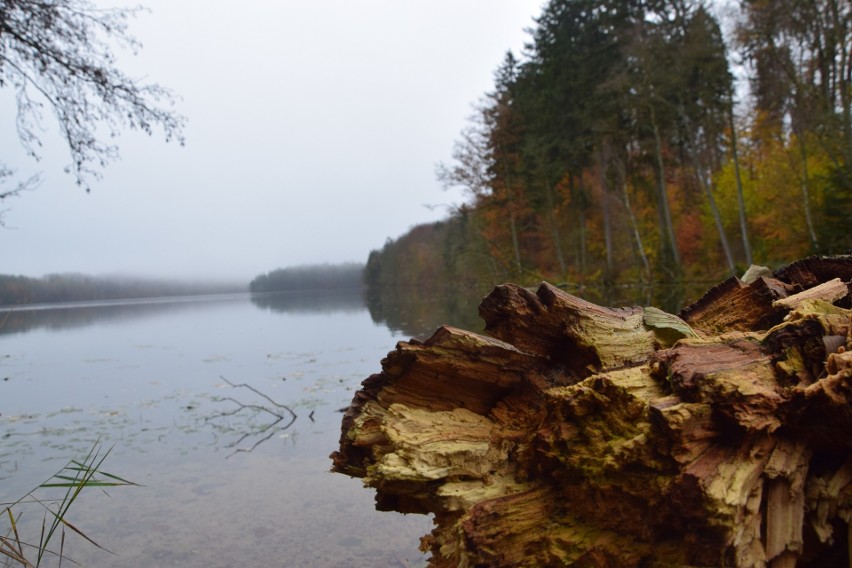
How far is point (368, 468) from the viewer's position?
2205 mm

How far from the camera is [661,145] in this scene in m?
24.5

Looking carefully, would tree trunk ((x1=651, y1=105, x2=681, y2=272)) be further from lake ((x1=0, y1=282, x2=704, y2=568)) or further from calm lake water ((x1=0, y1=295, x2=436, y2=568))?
lake ((x1=0, y1=282, x2=704, y2=568))

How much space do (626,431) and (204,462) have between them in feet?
13.2

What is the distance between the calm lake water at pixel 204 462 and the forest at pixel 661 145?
46.5 feet

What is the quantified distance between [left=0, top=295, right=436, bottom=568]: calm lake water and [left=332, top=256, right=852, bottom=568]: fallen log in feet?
3.30

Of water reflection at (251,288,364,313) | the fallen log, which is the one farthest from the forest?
the fallen log

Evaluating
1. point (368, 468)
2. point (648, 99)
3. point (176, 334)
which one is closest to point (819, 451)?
point (368, 468)

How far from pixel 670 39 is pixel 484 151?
9.77m

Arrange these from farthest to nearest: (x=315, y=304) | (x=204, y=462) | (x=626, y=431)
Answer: (x=315, y=304) < (x=204, y=462) < (x=626, y=431)

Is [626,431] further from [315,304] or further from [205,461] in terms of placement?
[315,304]

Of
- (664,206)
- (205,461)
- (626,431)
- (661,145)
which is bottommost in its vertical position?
(205,461)

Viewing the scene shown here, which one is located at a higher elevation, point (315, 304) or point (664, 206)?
point (664, 206)

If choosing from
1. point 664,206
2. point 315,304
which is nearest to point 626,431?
point 664,206

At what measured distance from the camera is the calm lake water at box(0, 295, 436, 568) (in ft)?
10.2
